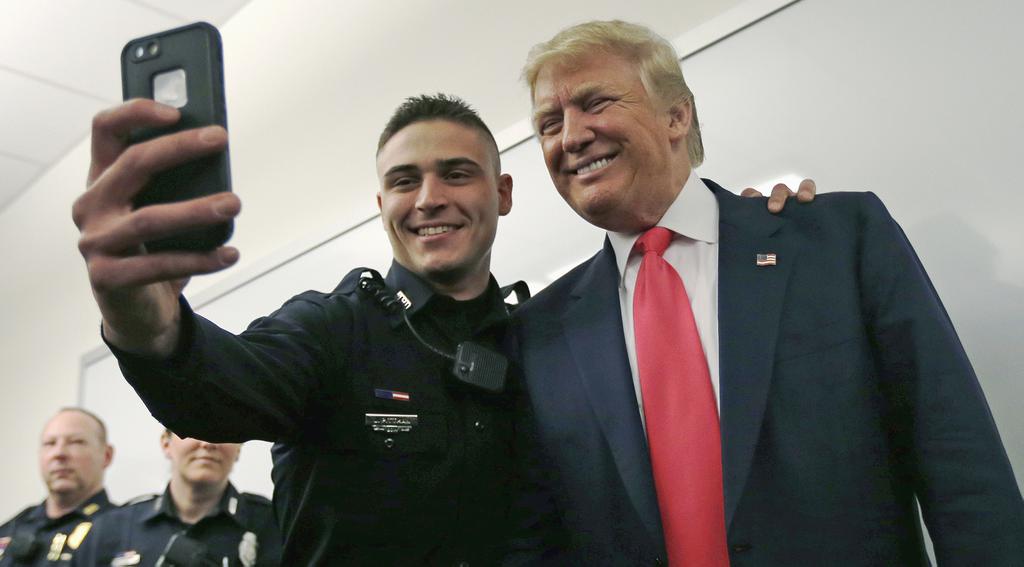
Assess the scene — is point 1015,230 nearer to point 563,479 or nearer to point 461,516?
point 563,479

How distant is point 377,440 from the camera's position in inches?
63.5

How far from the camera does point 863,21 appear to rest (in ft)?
7.19

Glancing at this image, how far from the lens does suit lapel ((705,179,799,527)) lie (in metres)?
1.43

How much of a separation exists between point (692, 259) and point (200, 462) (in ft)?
7.81

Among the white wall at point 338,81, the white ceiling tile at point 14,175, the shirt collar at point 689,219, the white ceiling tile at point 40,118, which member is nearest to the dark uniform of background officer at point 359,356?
the shirt collar at point 689,219

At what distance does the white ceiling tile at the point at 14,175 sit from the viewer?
188 inches

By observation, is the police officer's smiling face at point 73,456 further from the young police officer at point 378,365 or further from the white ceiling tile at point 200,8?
the young police officer at point 378,365

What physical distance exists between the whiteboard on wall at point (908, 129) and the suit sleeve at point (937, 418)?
1.51ft

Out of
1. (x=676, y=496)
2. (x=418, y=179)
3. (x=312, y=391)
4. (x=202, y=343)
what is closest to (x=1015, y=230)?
(x=676, y=496)

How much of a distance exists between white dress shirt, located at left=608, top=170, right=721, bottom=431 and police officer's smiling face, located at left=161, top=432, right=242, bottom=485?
218cm

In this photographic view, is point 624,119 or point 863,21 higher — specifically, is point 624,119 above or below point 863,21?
below

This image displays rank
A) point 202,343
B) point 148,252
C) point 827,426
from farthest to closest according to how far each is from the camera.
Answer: point 827,426
point 202,343
point 148,252

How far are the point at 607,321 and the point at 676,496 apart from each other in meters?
0.36

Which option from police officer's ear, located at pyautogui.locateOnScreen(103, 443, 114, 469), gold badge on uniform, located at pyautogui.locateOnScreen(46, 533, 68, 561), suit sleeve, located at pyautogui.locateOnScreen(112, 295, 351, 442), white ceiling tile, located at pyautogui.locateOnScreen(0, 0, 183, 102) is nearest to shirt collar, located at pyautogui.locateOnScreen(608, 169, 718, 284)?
suit sleeve, located at pyautogui.locateOnScreen(112, 295, 351, 442)
